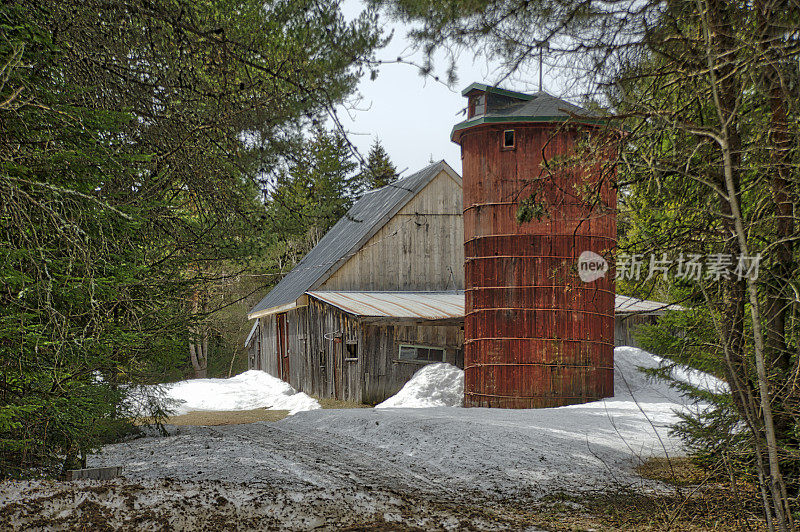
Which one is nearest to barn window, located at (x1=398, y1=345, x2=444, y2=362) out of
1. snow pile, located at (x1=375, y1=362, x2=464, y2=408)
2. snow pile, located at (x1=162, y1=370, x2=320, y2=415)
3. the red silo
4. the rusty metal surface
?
snow pile, located at (x1=375, y1=362, x2=464, y2=408)

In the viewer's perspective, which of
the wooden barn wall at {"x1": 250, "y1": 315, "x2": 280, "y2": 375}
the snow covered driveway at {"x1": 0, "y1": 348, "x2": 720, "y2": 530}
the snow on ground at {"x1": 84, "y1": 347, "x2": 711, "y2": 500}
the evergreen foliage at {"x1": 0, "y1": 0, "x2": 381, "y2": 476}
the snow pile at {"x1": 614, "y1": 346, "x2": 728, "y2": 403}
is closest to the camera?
the evergreen foliage at {"x1": 0, "y1": 0, "x2": 381, "y2": 476}

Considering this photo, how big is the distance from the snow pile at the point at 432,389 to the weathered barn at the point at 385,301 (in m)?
0.99

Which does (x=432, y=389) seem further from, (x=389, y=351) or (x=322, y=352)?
(x=322, y=352)

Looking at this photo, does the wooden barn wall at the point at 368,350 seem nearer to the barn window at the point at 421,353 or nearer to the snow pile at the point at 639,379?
the barn window at the point at 421,353

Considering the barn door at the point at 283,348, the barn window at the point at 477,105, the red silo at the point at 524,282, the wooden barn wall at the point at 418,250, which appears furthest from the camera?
the barn door at the point at 283,348

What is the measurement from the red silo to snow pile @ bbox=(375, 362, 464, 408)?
1422mm

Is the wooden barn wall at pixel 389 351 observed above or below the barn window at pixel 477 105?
below

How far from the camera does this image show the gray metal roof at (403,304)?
60.6 feet

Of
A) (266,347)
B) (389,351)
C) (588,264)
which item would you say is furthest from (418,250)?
(266,347)

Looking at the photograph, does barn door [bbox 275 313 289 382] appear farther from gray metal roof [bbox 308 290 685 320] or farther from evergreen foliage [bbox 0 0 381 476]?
evergreen foliage [bbox 0 0 381 476]

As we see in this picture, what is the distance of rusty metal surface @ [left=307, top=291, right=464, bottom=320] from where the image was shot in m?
18.5

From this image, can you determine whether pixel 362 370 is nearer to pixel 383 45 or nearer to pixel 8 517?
pixel 383 45

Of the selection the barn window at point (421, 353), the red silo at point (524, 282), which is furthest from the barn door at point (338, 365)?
the red silo at point (524, 282)

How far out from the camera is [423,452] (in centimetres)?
1030
